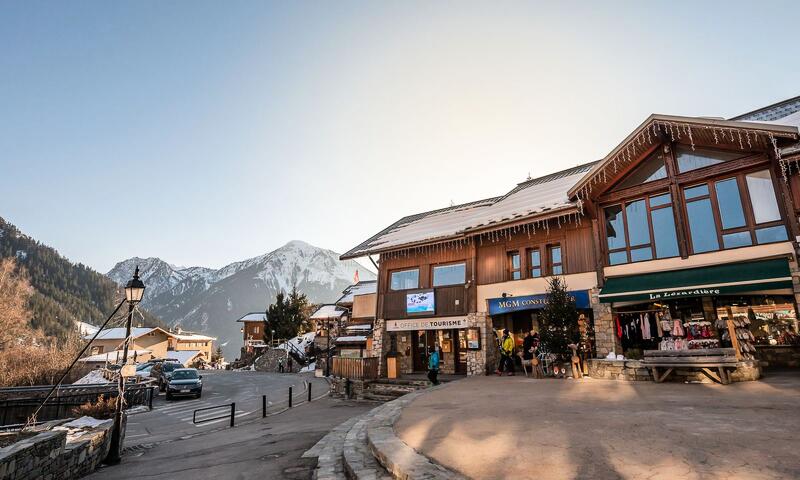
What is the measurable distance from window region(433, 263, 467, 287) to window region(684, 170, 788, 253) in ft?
32.0

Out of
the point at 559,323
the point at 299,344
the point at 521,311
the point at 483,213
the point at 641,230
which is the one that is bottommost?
the point at 299,344

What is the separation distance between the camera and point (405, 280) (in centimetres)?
2289

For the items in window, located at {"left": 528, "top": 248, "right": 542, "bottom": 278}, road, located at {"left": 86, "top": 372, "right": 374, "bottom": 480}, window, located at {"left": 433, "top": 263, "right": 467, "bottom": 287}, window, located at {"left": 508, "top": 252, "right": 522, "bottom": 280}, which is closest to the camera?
road, located at {"left": 86, "top": 372, "right": 374, "bottom": 480}

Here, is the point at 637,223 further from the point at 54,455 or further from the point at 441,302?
the point at 54,455

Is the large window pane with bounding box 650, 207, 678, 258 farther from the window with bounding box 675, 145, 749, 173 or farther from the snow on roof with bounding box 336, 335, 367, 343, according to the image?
the snow on roof with bounding box 336, 335, 367, 343

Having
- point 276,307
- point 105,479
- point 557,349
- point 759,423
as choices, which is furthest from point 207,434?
point 276,307

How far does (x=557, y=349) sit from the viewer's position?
14781 mm

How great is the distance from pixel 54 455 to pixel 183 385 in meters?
18.2

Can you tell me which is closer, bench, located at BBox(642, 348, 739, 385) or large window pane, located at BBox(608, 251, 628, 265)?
bench, located at BBox(642, 348, 739, 385)

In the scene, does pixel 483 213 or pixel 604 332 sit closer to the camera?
pixel 604 332

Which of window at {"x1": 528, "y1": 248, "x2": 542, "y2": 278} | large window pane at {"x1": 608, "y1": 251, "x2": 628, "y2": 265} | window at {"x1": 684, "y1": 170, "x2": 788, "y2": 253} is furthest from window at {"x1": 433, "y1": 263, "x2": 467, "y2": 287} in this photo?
window at {"x1": 684, "y1": 170, "x2": 788, "y2": 253}

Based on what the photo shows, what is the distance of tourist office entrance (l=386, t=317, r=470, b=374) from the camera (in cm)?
2073

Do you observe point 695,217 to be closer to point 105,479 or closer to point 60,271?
point 105,479

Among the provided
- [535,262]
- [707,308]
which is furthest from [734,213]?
[535,262]
